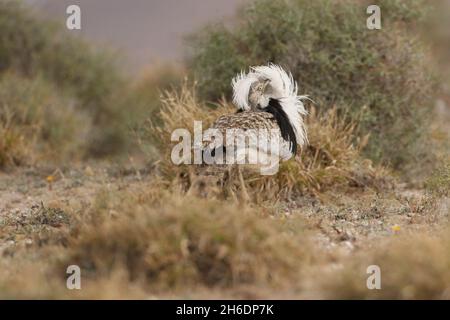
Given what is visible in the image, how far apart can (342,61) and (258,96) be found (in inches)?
97.6

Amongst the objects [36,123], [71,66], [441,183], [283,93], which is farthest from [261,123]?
[71,66]

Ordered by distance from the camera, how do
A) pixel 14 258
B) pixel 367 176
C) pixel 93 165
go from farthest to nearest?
pixel 93 165 → pixel 367 176 → pixel 14 258

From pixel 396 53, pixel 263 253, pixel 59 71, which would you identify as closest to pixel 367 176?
pixel 396 53

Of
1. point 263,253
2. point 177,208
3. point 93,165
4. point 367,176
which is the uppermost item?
point 93,165

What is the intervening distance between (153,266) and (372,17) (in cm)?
581

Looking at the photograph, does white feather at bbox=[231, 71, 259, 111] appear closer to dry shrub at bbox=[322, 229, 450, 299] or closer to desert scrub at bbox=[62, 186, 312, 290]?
desert scrub at bbox=[62, 186, 312, 290]

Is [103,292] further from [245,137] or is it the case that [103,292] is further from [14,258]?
[245,137]

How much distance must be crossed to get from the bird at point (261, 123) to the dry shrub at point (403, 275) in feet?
6.80

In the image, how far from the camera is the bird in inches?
267

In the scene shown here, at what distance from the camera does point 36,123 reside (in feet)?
40.3

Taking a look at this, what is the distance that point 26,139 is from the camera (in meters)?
11.7

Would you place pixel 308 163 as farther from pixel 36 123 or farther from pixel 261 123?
pixel 36 123

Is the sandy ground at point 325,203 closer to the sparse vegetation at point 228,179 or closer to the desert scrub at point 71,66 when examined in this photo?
the sparse vegetation at point 228,179

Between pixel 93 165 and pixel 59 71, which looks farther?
pixel 59 71
